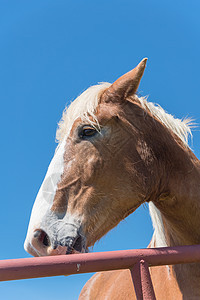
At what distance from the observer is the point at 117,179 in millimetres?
2297

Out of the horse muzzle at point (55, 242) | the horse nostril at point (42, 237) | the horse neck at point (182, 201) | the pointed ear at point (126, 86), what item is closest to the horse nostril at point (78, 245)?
the horse muzzle at point (55, 242)

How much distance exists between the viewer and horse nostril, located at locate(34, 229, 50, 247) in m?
2.01

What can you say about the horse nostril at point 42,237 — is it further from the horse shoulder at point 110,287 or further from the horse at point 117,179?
the horse shoulder at point 110,287

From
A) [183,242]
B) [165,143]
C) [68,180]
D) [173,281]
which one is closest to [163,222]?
[183,242]

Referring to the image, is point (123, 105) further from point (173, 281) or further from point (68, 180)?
point (173, 281)

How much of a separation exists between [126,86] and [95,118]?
0.35 meters

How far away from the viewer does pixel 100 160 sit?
2.30 m

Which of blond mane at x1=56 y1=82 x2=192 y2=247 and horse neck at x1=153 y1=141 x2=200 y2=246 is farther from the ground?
blond mane at x1=56 y1=82 x2=192 y2=247

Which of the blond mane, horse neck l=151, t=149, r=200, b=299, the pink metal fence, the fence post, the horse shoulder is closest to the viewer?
the pink metal fence

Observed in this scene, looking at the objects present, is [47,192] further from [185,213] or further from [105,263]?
[185,213]

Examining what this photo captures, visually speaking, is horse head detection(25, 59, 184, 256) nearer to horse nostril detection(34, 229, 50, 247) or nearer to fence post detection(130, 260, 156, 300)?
horse nostril detection(34, 229, 50, 247)

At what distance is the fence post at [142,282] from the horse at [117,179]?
58cm

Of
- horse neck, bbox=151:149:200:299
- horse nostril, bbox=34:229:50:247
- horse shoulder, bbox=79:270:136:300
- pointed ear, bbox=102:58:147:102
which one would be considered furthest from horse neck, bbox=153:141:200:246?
horse shoulder, bbox=79:270:136:300

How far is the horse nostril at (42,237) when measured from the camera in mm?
2014
